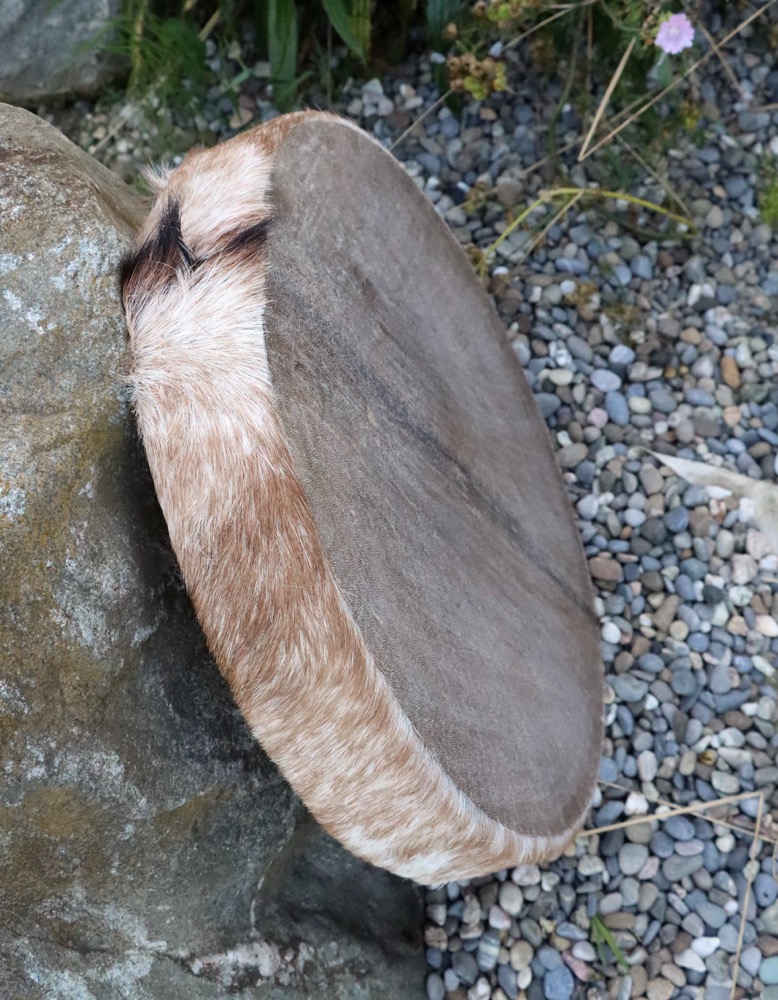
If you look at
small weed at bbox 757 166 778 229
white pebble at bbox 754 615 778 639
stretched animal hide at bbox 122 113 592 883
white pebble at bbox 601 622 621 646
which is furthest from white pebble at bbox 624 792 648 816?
small weed at bbox 757 166 778 229

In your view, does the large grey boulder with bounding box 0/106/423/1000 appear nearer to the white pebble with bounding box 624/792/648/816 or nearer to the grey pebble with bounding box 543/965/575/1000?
the grey pebble with bounding box 543/965/575/1000

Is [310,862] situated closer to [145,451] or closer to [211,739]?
[211,739]

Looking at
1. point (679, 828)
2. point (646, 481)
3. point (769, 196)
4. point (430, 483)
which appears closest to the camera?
point (430, 483)

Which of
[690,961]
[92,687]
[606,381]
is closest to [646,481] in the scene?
[606,381]

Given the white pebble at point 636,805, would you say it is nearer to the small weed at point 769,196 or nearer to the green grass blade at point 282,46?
the small weed at point 769,196

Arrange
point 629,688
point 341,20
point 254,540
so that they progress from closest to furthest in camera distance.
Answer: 1. point 254,540
2. point 629,688
3. point 341,20

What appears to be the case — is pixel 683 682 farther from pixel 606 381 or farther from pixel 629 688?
pixel 606 381

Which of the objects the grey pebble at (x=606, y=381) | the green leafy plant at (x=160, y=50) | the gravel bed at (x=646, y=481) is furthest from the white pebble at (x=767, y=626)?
the green leafy plant at (x=160, y=50)
